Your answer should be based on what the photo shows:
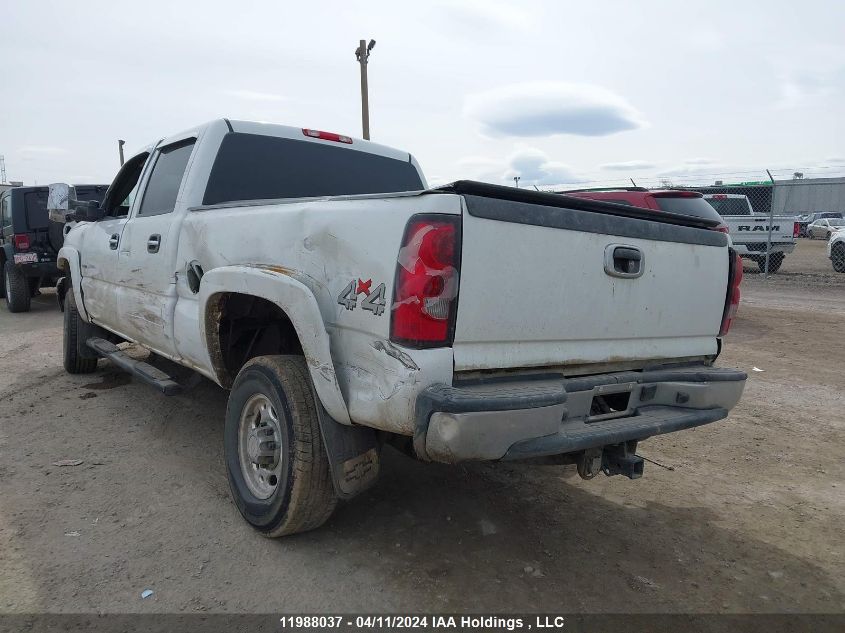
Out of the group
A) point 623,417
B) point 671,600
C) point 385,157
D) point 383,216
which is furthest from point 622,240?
point 385,157

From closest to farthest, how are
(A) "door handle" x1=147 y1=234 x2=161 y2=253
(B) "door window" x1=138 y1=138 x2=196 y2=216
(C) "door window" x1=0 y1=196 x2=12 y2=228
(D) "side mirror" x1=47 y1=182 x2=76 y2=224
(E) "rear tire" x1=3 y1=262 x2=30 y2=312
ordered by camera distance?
(A) "door handle" x1=147 y1=234 x2=161 y2=253 < (B) "door window" x1=138 y1=138 x2=196 y2=216 < (D) "side mirror" x1=47 y1=182 x2=76 y2=224 < (E) "rear tire" x1=3 y1=262 x2=30 y2=312 < (C) "door window" x1=0 y1=196 x2=12 y2=228

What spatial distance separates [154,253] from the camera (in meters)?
3.82

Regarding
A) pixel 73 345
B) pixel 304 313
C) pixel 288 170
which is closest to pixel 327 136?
pixel 288 170

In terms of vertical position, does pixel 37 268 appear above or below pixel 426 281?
below

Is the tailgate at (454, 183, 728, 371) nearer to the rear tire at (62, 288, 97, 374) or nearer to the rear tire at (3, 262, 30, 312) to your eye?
the rear tire at (62, 288, 97, 374)

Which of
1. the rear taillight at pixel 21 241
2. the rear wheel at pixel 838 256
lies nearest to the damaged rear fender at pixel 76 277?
the rear taillight at pixel 21 241

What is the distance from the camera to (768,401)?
17.5 ft

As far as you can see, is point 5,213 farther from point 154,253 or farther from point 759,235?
point 759,235

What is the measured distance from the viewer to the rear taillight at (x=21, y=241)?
33.2 feet

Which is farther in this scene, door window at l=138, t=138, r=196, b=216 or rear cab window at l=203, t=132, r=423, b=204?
door window at l=138, t=138, r=196, b=216

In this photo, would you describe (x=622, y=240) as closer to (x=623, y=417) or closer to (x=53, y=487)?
(x=623, y=417)

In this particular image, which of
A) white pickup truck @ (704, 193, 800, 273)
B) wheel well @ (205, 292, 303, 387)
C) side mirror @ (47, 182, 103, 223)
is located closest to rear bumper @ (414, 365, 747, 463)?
wheel well @ (205, 292, 303, 387)

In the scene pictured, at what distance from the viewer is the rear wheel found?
15695 millimetres

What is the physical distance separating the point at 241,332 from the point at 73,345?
11.2 feet
